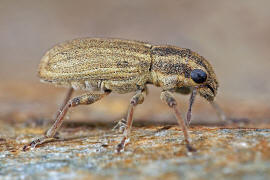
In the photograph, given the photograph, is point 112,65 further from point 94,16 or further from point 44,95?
point 94,16

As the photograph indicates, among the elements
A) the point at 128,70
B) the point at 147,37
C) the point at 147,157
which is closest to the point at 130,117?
the point at 128,70

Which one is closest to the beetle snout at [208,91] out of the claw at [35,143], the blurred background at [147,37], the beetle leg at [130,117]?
the beetle leg at [130,117]

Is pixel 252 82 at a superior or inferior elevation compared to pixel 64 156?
superior

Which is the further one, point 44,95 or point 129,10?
point 129,10

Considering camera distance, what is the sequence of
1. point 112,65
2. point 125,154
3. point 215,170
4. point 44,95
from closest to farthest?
point 215,170
point 125,154
point 112,65
point 44,95

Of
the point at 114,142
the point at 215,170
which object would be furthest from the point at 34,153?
the point at 215,170

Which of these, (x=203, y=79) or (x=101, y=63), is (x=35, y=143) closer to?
(x=101, y=63)
